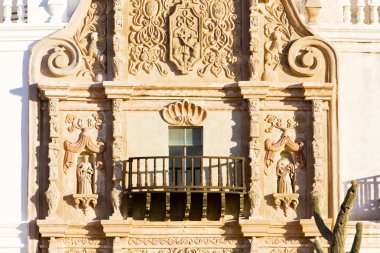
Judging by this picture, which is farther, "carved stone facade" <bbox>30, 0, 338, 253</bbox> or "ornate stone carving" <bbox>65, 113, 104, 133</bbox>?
"ornate stone carving" <bbox>65, 113, 104, 133</bbox>

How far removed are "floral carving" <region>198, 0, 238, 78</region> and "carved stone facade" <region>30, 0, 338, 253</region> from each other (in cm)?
2

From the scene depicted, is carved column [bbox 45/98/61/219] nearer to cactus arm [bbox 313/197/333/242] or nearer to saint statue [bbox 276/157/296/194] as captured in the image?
saint statue [bbox 276/157/296/194]

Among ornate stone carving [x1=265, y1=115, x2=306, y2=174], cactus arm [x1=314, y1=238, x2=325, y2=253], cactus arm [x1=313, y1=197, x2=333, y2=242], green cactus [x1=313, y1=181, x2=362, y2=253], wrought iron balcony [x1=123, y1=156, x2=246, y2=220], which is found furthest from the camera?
ornate stone carving [x1=265, y1=115, x2=306, y2=174]

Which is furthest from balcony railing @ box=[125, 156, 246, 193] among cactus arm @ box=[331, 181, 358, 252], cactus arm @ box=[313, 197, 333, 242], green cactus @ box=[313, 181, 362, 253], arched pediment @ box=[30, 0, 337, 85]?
cactus arm @ box=[331, 181, 358, 252]

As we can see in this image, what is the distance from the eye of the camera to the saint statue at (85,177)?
32562 millimetres

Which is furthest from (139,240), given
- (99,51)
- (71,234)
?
(99,51)

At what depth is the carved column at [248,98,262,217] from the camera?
3241 cm

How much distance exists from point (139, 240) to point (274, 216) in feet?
8.26

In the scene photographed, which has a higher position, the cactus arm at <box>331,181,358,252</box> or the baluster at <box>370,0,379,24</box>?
the baluster at <box>370,0,379,24</box>

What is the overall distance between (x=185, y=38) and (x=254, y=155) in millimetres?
2544

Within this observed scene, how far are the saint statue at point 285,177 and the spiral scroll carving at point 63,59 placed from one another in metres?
4.21

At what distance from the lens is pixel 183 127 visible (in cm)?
3294

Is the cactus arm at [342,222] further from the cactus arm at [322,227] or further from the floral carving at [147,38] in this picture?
the floral carving at [147,38]

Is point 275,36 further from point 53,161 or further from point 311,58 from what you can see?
point 53,161
